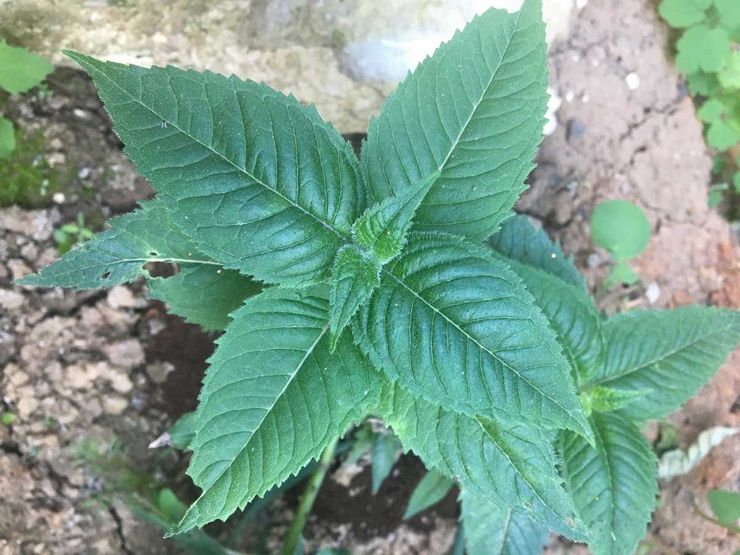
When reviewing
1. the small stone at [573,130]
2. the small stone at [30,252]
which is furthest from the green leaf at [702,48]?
the small stone at [30,252]

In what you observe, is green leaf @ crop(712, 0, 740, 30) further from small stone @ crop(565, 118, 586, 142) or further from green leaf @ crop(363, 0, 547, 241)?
green leaf @ crop(363, 0, 547, 241)

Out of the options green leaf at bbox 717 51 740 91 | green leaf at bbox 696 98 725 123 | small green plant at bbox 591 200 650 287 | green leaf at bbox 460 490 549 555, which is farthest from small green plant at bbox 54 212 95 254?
green leaf at bbox 717 51 740 91

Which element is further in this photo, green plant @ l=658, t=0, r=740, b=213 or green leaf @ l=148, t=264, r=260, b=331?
green plant @ l=658, t=0, r=740, b=213

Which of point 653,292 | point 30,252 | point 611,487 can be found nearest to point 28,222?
point 30,252

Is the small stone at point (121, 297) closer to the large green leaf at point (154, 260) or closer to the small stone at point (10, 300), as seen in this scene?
the small stone at point (10, 300)

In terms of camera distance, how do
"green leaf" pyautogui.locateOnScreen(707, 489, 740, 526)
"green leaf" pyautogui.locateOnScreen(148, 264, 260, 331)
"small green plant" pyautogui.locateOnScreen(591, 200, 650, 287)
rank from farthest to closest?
"small green plant" pyautogui.locateOnScreen(591, 200, 650, 287)
"green leaf" pyautogui.locateOnScreen(707, 489, 740, 526)
"green leaf" pyautogui.locateOnScreen(148, 264, 260, 331)

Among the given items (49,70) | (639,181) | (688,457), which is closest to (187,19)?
(49,70)
